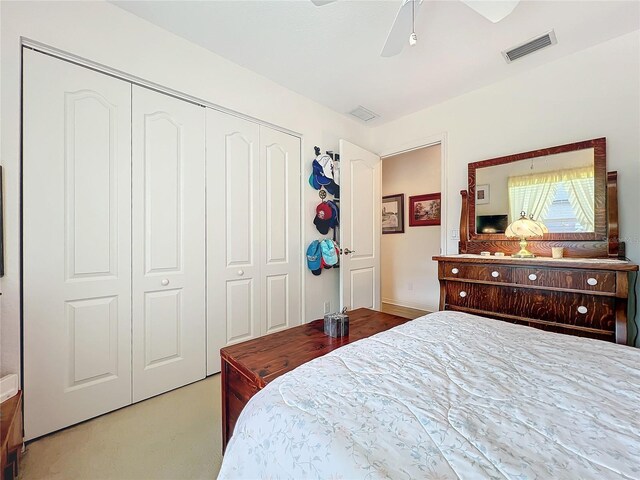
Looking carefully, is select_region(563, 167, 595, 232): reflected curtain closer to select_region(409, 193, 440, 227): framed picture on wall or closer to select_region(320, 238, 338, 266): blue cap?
select_region(409, 193, 440, 227): framed picture on wall

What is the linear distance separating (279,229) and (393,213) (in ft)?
8.19

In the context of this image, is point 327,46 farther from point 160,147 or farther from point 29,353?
point 29,353

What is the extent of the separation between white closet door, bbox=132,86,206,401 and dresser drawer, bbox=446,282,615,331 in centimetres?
211

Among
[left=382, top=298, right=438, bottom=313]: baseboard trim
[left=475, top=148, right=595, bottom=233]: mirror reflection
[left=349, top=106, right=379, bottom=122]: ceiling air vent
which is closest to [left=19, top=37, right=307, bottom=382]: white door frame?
[left=349, top=106, right=379, bottom=122]: ceiling air vent

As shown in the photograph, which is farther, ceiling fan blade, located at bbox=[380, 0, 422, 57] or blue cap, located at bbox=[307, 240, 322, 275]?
blue cap, located at bbox=[307, 240, 322, 275]

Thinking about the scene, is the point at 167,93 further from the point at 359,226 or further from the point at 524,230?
the point at 524,230

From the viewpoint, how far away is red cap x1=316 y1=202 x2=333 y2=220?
292 cm

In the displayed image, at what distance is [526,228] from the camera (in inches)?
88.6

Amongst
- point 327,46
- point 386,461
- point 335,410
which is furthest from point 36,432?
point 327,46

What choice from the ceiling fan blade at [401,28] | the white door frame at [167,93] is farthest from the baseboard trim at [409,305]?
the ceiling fan blade at [401,28]

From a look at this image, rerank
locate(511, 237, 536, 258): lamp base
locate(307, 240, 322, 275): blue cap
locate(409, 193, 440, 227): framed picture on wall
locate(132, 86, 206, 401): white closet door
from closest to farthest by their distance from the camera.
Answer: locate(132, 86, 206, 401): white closet door, locate(511, 237, 536, 258): lamp base, locate(307, 240, 322, 275): blue cap, locate(409, 193, 440, 227): framed picture on wall

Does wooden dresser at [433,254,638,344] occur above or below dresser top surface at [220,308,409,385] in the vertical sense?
above

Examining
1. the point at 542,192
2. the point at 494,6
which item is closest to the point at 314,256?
the point at 542,192

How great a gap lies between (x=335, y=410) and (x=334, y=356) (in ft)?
0.99
